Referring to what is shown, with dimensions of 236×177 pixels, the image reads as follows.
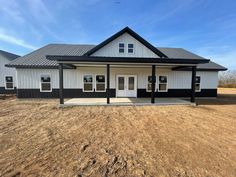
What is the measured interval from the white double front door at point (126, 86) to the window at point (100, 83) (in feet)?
4.39

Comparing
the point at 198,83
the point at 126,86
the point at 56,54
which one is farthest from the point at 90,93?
the point at 198,83

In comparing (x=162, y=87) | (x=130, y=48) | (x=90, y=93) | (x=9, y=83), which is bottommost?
(x=90, y=93)

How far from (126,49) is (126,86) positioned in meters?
3.45

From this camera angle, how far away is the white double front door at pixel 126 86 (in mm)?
12812

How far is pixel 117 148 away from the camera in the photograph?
378 cm

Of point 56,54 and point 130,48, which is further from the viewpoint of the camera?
point 56,54

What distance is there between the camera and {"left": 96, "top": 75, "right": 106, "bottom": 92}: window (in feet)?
41.3

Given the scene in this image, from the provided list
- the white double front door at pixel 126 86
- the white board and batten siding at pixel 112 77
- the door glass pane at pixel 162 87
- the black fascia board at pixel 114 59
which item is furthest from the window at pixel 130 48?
the door glass pane at pixel 162 87

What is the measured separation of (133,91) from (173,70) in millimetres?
4520

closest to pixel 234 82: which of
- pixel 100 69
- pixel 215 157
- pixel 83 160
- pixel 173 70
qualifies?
pixel 173 70

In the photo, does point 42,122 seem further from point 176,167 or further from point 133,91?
point 133,91

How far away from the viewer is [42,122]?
5.99m

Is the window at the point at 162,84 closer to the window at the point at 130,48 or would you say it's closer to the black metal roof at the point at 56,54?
the black metal roof at the point at 56,54

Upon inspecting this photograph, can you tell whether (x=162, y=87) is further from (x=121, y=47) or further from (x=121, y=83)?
(x=121, y=47)
